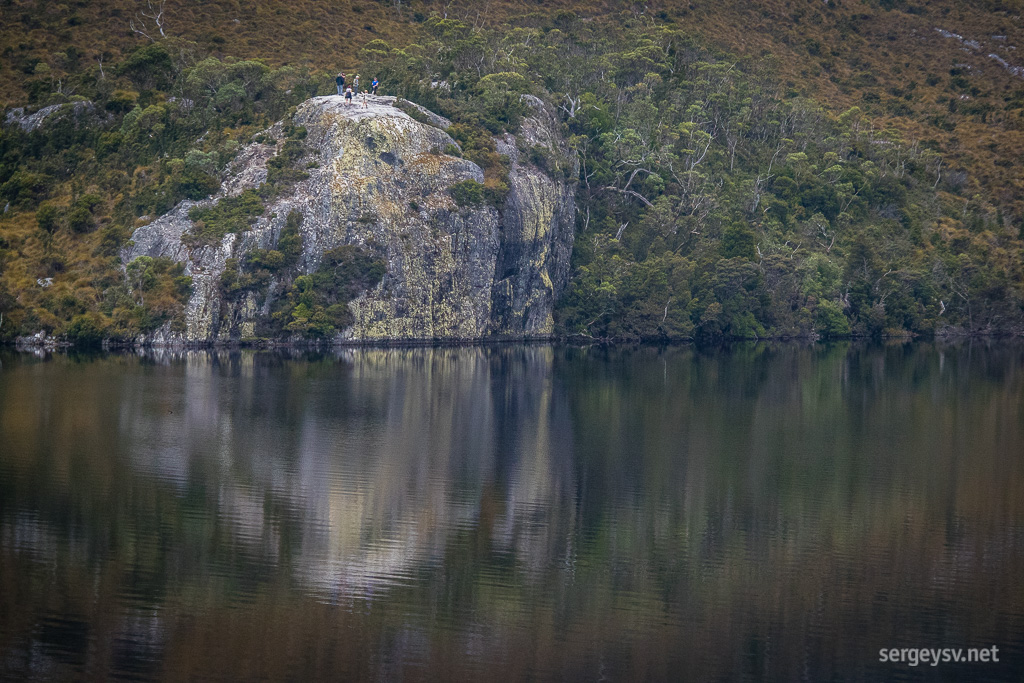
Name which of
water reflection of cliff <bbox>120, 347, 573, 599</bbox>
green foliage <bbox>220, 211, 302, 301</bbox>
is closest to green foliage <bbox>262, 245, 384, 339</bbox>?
green foliage <bbox>220, 211, 302, 301</bbox>

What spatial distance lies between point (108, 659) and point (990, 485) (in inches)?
1412

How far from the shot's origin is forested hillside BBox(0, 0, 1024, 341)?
362 feet

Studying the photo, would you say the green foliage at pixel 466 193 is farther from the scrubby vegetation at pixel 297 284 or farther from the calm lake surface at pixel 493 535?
the calm lake surface at pixel 493 535

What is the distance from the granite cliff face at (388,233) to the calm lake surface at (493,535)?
35.9 metres

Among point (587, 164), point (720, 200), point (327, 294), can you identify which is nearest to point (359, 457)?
point (327, 294)

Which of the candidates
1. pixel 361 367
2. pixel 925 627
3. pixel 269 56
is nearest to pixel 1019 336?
pixel 361 367

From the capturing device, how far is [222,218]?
105 metres

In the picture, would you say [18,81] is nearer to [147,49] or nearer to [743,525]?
[147,49]

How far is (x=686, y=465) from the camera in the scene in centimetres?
4809

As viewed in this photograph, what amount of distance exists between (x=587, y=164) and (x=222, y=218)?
54438 mm

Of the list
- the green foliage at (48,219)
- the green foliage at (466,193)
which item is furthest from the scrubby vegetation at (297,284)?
the green foliage at (48,219)

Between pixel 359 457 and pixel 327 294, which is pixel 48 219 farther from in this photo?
pixel 359 457

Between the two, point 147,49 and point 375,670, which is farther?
point 147,49

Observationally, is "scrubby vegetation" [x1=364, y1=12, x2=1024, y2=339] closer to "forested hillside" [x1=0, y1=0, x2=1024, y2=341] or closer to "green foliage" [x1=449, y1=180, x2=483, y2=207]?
"green foliage" [x1=449, y1=180, x2=483, y2=207]
